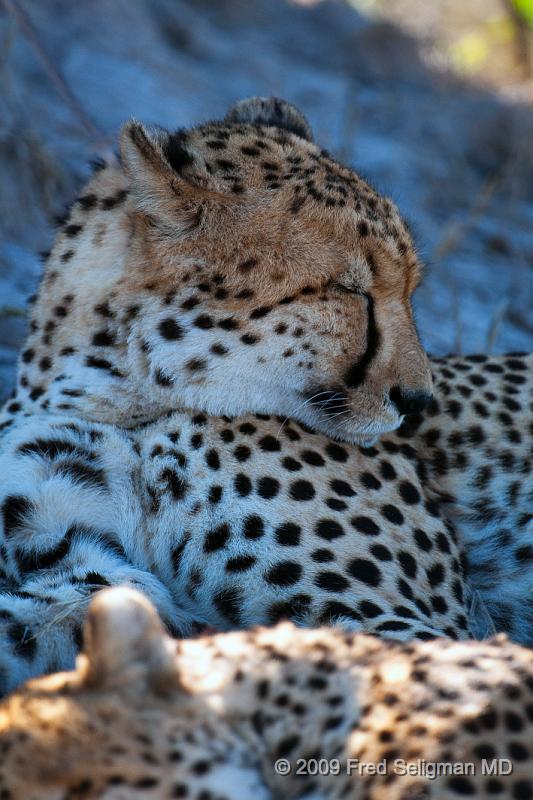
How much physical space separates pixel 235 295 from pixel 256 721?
107 centimetres

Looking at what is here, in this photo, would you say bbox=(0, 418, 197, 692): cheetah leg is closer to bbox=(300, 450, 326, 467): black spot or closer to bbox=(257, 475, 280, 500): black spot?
bbox=(257, 475, 280, 500): black spot

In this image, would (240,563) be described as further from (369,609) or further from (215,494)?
(369,609)

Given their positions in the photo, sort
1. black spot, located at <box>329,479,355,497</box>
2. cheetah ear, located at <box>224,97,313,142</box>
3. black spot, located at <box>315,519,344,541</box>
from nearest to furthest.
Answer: black spot, located at <box>315,519,344,541</box> → black spot, located at <box>329,479,355,497</box> → cheetah ear, located at <box>224,97,313,142</box>

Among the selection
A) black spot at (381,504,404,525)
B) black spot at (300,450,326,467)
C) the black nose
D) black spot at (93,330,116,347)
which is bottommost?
black spot at (381,504,404,525)

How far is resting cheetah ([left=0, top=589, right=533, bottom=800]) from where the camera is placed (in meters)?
1.50

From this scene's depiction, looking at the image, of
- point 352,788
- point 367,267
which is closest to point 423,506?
point 367,267

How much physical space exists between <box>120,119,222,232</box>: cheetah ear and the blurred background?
1237 millimetres

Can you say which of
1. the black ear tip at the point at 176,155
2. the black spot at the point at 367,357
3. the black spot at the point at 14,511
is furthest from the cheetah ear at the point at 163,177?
the black spot at the point at 14,511

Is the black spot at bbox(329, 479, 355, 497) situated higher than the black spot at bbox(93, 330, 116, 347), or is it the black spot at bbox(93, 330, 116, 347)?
the black spot at bbox(93, 330, 116, 347)

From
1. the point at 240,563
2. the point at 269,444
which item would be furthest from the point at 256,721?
the point at 269,444

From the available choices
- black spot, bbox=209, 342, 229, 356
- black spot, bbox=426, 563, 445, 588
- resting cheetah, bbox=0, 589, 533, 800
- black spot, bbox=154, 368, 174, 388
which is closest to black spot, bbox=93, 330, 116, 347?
black spot, bbox=154, 368, 174, 388

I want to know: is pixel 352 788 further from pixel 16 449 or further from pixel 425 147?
pixel 425 147

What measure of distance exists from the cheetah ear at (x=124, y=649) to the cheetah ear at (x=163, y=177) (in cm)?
109

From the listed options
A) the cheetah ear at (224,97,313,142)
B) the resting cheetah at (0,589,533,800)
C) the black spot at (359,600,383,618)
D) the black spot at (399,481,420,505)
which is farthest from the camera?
the cheetah ear at (224,97,313,142)
